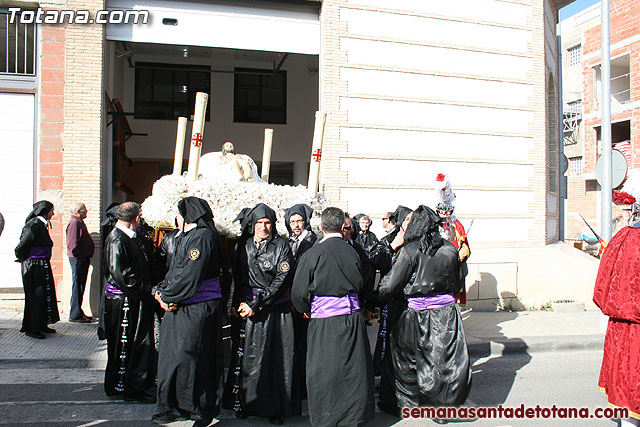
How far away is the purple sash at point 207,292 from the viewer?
16.1 feet

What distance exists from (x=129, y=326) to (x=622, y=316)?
13.9ft

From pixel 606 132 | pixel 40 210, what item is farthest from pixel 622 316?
pixel 606 132

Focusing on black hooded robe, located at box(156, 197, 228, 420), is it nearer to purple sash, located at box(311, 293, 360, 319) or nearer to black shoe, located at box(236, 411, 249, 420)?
black shoe, located at box(236, 411, 249, 420)

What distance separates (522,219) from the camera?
41.5 feet

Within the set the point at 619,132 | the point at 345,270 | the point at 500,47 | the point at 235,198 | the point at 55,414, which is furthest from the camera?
the point at 619,132

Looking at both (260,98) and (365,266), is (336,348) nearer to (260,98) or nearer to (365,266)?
(365,266)

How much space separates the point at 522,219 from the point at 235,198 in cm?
817

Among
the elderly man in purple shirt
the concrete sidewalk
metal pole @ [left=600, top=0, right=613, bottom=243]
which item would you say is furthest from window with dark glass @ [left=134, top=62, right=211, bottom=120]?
metal pole @ [left=600, top=0, right=613, bottom=243]

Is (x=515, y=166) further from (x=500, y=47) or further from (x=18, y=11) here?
(x=18, y=11)

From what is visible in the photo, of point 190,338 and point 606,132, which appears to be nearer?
point 190,338

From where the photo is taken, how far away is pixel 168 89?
17328 mm

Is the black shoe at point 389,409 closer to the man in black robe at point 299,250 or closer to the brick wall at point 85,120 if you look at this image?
the man in black robe at point 299,250

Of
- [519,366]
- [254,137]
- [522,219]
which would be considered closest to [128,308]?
[519,366]

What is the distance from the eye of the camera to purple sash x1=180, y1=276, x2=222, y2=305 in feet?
16.1
